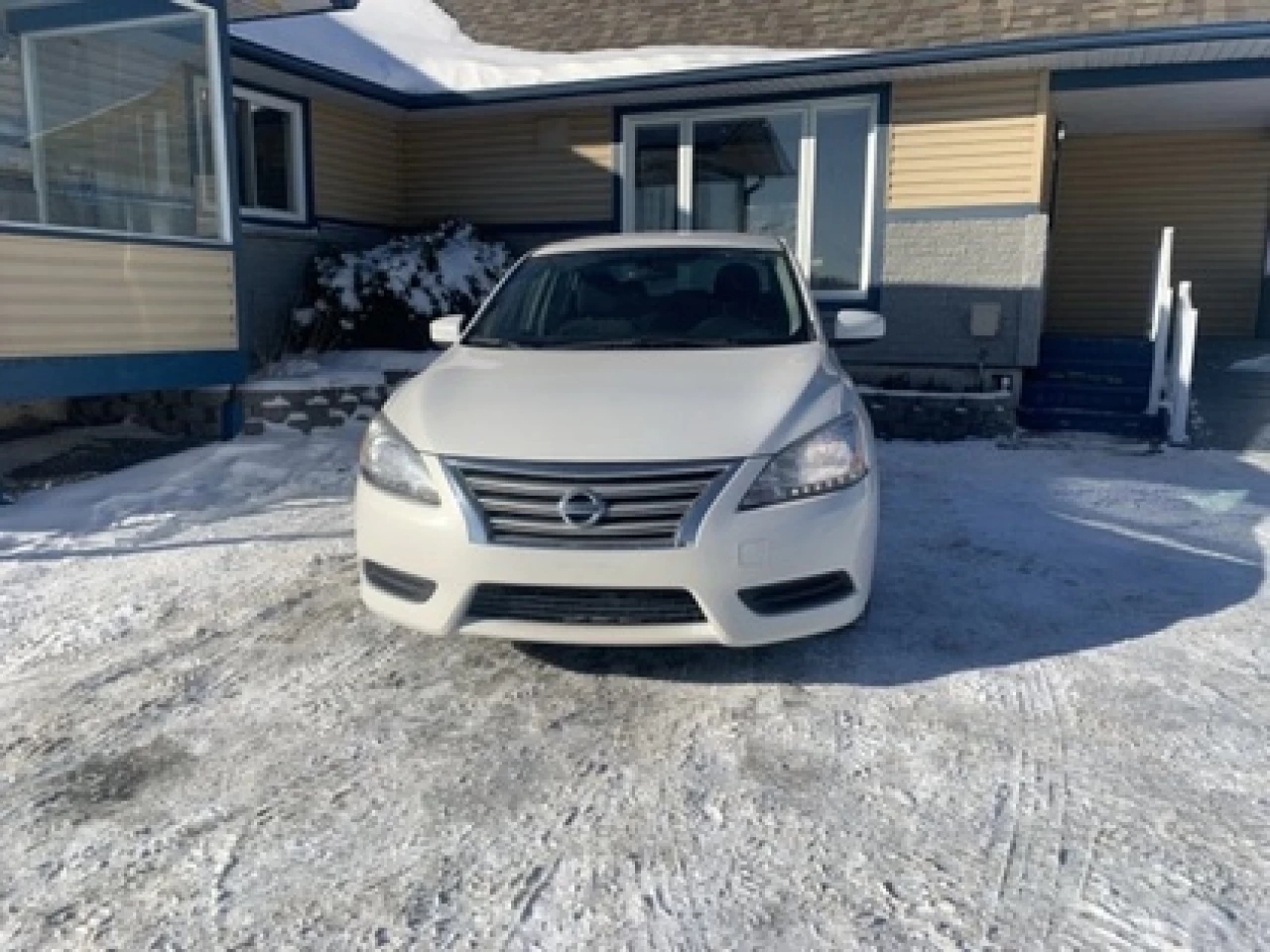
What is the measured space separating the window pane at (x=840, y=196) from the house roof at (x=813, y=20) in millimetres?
757

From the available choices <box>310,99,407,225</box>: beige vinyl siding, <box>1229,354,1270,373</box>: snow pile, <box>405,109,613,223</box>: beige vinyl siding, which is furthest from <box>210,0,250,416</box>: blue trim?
<box>1229,354,1270,373</box>: snow pile

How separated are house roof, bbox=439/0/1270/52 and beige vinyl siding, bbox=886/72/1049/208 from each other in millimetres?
485

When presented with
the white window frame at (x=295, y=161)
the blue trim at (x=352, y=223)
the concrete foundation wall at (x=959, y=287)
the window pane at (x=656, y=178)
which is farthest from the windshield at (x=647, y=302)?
the blue trim at (x=352, y=223)

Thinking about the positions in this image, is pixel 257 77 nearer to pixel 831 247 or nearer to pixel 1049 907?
pixel 831 247

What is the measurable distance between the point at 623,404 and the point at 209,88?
233 inches

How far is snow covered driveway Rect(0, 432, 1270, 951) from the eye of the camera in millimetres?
2080

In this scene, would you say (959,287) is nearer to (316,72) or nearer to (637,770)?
(316,72)

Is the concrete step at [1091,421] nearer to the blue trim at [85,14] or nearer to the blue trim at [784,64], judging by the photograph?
the blue trim at [784,64]

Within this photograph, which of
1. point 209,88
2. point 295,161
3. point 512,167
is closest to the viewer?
point 209,88

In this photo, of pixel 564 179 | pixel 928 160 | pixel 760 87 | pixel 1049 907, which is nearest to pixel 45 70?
pixel 564 179

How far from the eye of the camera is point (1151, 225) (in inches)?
476

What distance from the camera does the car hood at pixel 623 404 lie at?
292cm

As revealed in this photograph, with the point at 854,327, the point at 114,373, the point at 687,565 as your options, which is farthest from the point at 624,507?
the point at 114,373

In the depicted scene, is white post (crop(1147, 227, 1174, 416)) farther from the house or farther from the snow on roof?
the snow on roof
